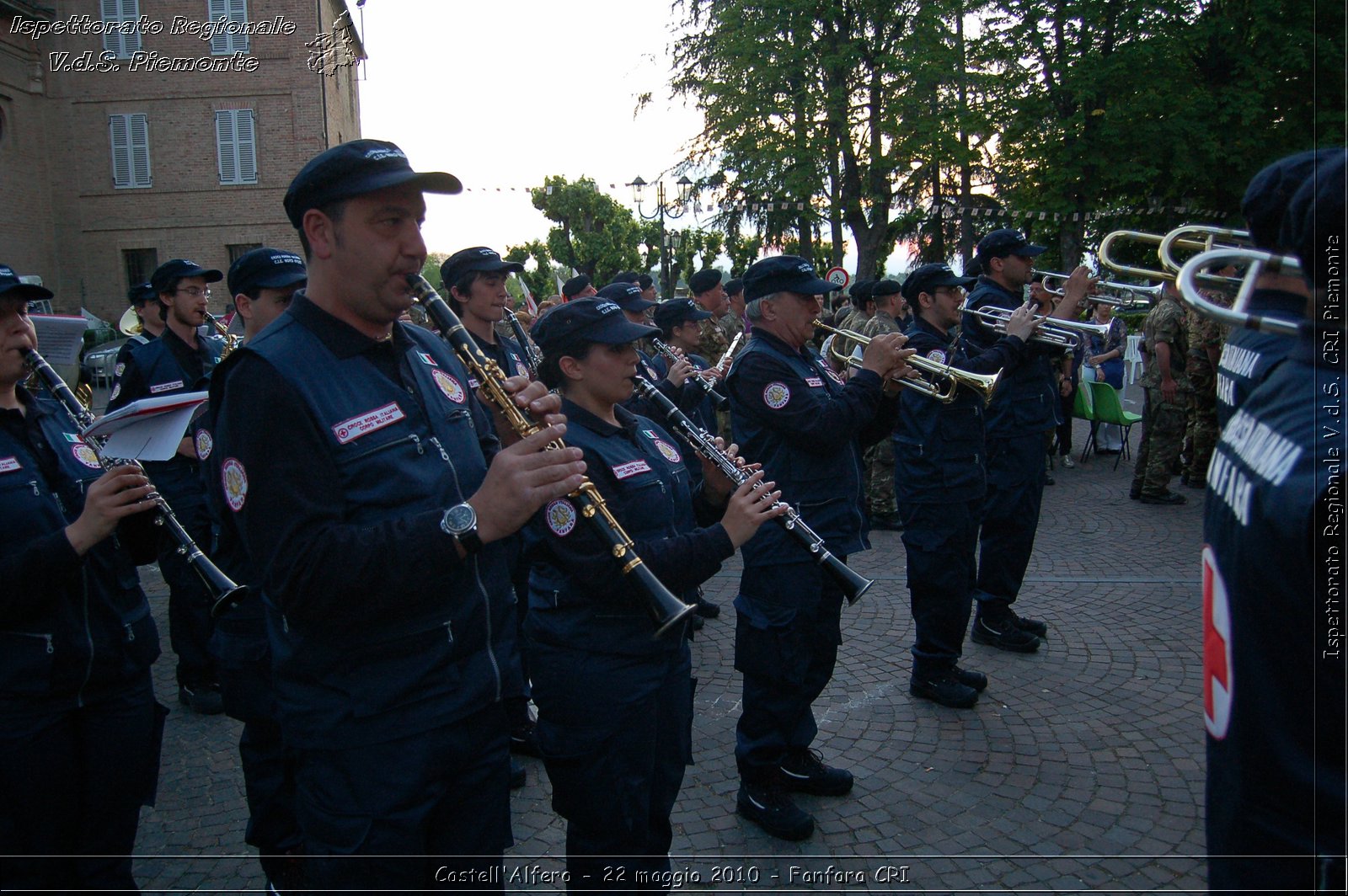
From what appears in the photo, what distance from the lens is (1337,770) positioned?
1377mm

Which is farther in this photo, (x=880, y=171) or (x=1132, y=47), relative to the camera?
(x=880, y=171)

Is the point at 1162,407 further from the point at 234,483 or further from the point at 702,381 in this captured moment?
the point at 234,483

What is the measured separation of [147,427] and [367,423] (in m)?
1.35

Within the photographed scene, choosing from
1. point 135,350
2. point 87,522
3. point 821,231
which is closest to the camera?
point 87,522

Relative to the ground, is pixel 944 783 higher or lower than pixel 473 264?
lower

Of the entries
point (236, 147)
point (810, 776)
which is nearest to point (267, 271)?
point (810, 776)

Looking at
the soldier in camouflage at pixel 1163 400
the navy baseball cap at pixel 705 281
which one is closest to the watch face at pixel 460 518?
the navy baseball cap at pixel 705 281

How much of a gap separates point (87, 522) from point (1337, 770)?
3110 mm

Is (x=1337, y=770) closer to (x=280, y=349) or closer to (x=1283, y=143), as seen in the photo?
(x=280, y=349)

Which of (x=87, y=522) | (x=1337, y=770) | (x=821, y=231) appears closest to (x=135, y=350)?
(x=87, y=522)

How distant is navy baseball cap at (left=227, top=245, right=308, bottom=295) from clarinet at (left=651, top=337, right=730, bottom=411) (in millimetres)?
2794

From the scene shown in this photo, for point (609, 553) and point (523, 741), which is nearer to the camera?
point (609, 553)

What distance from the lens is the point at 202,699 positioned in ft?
17.2

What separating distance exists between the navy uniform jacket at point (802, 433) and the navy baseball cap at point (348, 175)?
2.20 m
